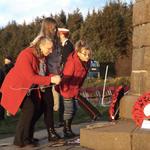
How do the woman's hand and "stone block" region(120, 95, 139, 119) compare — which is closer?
the woman's hand

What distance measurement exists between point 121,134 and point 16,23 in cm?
5650

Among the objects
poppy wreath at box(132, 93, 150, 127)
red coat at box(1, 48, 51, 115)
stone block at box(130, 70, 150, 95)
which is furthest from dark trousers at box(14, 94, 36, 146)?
stone block at box(130, 70, 150, 95)

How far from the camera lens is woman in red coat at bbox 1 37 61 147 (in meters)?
7.38

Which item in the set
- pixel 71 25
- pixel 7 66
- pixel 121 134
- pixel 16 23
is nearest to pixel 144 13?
pixel 121 134

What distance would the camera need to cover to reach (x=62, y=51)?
373 inches

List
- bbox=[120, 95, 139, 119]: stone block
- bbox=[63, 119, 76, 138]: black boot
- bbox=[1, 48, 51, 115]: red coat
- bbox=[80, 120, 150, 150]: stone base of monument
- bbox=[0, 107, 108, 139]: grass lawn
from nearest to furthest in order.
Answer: bbox=[80, 120, 150, 150]: stone base of monument, bbox=[1, 48, 51, 115]: red coat, bbox=[120, 95, 139, 119]: stone block, bbox=[63, 119, 76, 138]: black boot, bbox=[0, 107, 108, 139]: grass lawn

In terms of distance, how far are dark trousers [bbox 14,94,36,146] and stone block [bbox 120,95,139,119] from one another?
1441mm

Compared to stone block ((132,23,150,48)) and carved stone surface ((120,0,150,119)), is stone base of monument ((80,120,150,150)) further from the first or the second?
stone block ((132,23,150,48))

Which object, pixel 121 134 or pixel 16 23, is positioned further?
pixel 16 23

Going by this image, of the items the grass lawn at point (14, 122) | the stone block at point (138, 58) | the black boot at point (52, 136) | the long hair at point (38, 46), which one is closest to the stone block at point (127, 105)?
the stone block at point (138, 58)

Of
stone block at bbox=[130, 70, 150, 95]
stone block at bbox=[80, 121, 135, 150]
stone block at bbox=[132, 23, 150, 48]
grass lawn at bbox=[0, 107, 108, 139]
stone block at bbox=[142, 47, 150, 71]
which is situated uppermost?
stone block at bbox=[132, 23, 150, 48]

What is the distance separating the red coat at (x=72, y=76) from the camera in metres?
8.12

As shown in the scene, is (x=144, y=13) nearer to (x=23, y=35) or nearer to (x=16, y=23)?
(x=23, y=35)

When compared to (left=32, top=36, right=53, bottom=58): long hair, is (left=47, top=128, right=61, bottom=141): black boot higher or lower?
lower
